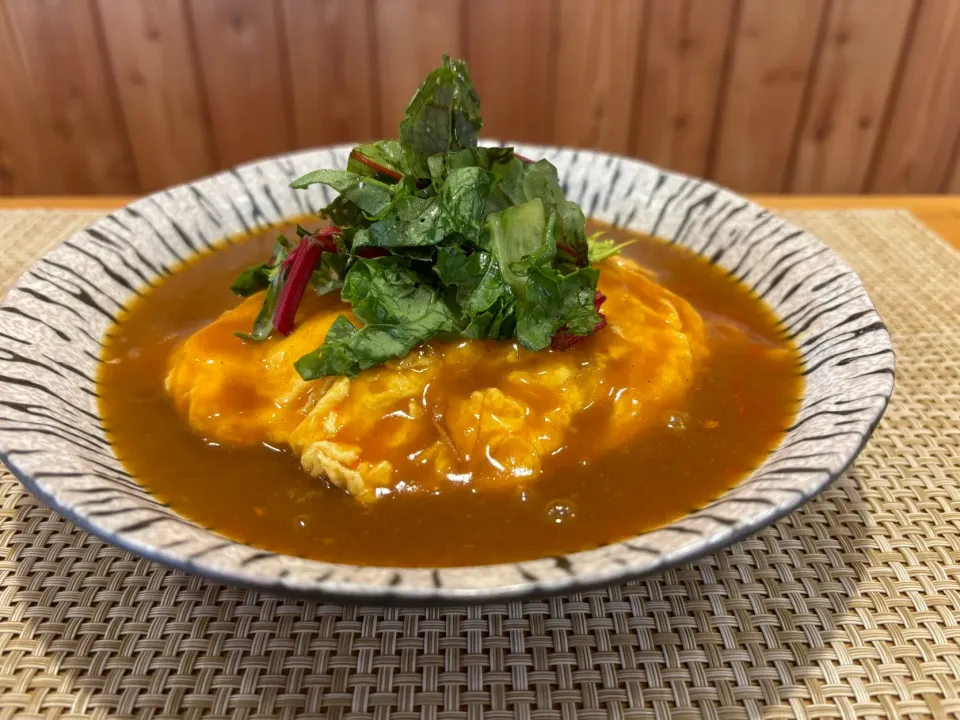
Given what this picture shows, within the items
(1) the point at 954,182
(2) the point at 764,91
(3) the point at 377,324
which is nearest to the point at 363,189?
(3) the point at 377,324

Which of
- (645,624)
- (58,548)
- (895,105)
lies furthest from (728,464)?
(895,105)

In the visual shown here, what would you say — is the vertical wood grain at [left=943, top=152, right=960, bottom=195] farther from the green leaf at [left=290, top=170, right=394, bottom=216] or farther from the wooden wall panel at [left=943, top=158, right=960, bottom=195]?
the green leaf at [left=290, top=170, right=394, bottom=216]

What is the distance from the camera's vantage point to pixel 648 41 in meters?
3.89

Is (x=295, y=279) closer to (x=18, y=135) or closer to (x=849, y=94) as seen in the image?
(x=18, y=135)

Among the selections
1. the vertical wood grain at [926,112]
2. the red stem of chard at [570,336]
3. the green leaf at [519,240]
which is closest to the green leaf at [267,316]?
the green leaf at [519,240]

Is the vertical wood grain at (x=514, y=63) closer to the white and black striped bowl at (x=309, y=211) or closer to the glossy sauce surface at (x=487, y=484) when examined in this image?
the white and black striped bowl at (x=309, y=211)

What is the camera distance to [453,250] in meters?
1.69

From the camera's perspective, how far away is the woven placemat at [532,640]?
1.25m

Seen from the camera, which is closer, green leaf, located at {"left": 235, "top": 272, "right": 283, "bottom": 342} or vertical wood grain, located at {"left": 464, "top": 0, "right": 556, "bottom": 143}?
green leaf, located at {"left": 235, "top": 272, "right": 283, "bottom": 342}

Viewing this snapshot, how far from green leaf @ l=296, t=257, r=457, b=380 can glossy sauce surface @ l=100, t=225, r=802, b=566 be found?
14 centimetres

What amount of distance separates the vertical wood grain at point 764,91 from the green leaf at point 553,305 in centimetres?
289

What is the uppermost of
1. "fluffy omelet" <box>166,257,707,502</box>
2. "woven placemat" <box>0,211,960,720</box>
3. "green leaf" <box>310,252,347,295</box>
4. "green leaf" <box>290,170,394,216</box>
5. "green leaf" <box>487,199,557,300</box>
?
"green leaf" <box>290,170,394,216</box>

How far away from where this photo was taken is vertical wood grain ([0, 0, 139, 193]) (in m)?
3.79

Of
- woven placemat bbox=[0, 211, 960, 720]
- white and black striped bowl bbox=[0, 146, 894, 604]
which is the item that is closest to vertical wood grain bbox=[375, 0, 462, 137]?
white and black striped bowl bbox=[0, 146, 894, 604]
